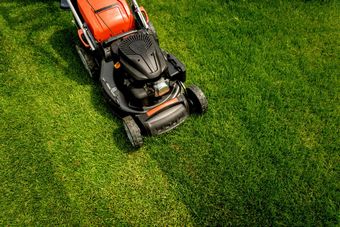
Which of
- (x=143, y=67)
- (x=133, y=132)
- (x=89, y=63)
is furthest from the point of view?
(x=89, y=63)

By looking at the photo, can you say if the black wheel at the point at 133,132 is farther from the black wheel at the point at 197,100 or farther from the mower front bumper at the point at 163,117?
the black wheel at the point at 197,100

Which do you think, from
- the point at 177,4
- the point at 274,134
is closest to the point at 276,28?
the point at 177,4

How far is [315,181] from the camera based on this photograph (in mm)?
3707

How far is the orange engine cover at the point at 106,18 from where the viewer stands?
430 centimetres

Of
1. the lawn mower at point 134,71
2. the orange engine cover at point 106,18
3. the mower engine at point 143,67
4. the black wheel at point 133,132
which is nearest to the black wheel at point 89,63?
the lawn mower at point 134,71

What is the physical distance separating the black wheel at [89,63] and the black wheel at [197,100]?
4.55 ft

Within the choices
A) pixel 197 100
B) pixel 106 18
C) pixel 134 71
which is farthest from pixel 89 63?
pixel 197 100

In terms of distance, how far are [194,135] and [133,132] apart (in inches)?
31.9

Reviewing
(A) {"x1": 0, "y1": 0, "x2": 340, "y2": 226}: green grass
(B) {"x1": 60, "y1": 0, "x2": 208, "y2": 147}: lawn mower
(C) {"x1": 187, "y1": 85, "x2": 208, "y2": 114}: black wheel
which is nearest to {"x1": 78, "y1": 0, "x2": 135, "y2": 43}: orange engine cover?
Result: (B) {"x1": 60, "y1": 0, "x2": 208, "y2": 147}: lawn mower

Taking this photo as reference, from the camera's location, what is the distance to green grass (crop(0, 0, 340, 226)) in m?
3.57

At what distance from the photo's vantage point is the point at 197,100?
13.3ft

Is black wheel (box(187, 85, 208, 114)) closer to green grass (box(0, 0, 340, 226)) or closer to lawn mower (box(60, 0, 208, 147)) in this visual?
lawn mower (box(60, 0, 208, 147))

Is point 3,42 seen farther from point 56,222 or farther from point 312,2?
point 312,2

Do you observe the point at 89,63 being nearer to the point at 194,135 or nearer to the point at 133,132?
the point at 133,132
